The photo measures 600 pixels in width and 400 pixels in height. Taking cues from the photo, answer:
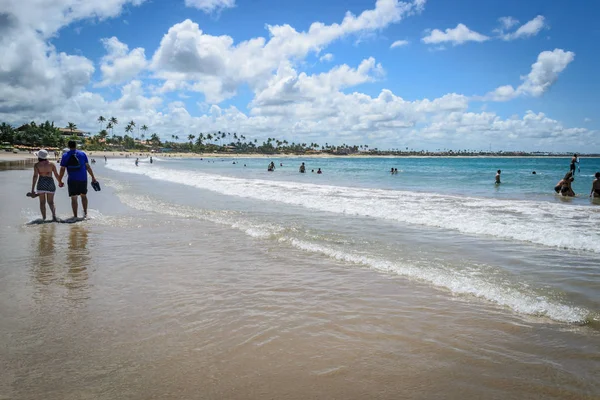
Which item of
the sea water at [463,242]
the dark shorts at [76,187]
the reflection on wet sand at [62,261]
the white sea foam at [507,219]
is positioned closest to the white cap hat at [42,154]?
the dark shorts at [76,187]

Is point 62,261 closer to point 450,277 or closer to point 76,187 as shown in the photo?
point 76,187

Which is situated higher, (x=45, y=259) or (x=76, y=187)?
(x=76, y=187)

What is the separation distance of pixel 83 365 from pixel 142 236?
5359mm

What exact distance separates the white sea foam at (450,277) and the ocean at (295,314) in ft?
0.11

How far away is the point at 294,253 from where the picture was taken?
693 centimetres

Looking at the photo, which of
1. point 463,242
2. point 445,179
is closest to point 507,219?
point 463,242

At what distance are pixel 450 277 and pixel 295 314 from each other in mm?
2671

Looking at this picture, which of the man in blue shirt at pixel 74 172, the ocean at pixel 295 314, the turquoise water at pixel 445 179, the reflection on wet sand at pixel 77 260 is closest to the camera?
the ocean at pixel 295 314

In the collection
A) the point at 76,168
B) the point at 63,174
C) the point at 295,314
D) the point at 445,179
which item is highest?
the point at 76,168

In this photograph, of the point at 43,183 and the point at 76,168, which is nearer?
the point at 43,183

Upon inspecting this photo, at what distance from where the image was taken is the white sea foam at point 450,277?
4.39 meters

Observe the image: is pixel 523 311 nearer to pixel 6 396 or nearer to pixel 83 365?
pixel 83 365

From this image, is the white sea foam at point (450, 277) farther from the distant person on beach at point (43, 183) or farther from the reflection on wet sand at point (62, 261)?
the distant person on beach at point (43, 183)

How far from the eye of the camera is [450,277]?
557cm
